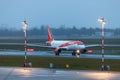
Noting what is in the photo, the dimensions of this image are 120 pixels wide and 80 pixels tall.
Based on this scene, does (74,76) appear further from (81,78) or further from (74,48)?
(74,48)

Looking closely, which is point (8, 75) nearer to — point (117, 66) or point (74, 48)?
point (117, 66)

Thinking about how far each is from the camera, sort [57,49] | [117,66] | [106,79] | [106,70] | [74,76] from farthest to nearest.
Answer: [57,49], [117,66], [106,70], [74,76], [106,79]

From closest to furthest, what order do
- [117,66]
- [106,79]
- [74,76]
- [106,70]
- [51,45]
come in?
[106,79] → [74,76] → [106,70] → [117,66] → [51,45]

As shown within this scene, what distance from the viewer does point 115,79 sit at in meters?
38.4

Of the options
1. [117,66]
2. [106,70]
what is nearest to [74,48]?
[117,66]

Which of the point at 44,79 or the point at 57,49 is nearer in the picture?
the point at 44,79

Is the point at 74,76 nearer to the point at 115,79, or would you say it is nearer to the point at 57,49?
the point at 115,79

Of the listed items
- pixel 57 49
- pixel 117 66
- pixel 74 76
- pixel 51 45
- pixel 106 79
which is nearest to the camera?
pixel 106 79

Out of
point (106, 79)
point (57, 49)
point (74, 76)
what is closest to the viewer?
point (106, 79)

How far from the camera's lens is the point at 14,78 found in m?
38.9

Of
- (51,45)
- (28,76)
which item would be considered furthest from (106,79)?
(51,45)

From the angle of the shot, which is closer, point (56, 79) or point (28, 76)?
point (56, 79)

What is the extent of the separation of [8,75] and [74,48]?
47.9 meters

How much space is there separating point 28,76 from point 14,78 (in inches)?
86.7
